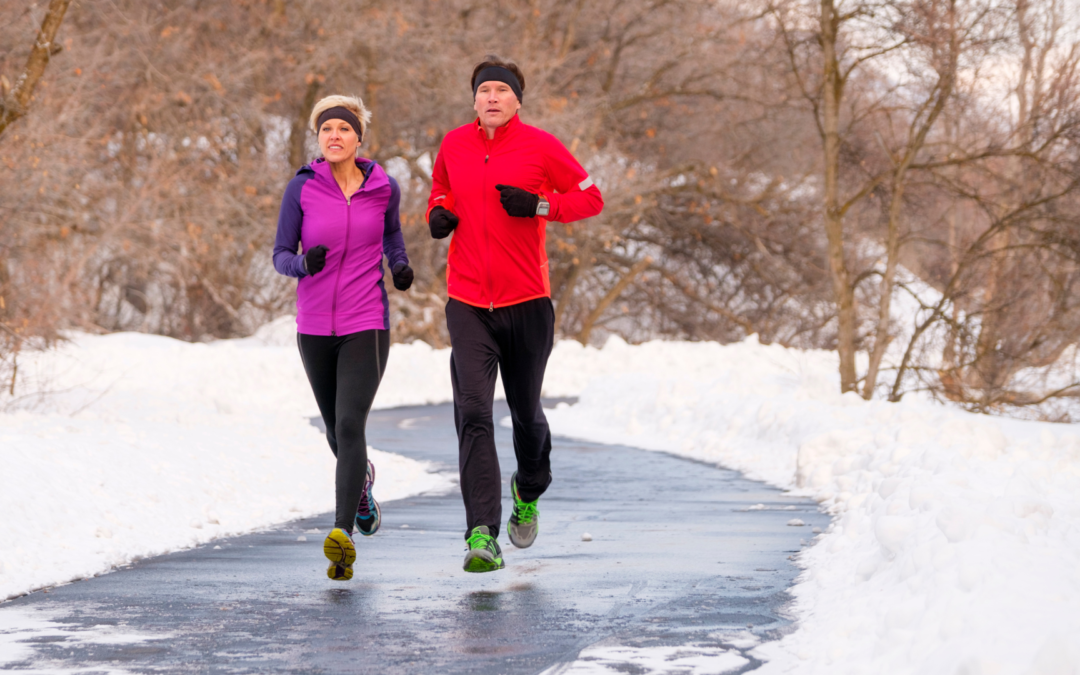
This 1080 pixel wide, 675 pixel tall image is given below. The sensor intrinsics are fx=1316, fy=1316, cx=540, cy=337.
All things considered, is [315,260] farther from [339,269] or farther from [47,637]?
[47,637]

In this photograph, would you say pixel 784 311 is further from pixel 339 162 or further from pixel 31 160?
pixel 339 162

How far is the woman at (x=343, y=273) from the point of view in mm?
5941

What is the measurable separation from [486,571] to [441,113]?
23130 millimetres

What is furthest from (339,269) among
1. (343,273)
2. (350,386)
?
(350,386)

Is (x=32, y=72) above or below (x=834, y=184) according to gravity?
below

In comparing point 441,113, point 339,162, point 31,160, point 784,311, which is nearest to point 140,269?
point 441,113

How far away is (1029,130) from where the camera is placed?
16.0 metres

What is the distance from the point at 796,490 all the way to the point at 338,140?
4996 millimetres

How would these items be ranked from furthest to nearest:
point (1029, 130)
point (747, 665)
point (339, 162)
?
1. point (1029, 130)
2. point (339, 162)
3. point (747, 665)

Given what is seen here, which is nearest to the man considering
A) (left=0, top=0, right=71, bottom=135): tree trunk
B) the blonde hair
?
the blonde hair

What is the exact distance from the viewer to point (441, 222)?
5617 mm

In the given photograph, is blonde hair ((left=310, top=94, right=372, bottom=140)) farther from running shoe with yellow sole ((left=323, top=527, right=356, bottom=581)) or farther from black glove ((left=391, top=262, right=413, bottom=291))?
running shoe with yellow sole ((left=323, top=527, right=356, bottom=581))

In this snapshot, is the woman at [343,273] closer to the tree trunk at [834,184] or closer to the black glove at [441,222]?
the black glove at [441,222]

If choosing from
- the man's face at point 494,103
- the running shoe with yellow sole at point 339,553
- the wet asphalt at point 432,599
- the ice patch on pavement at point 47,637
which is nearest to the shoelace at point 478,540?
Answer: the wet asphalt at point 432,599
